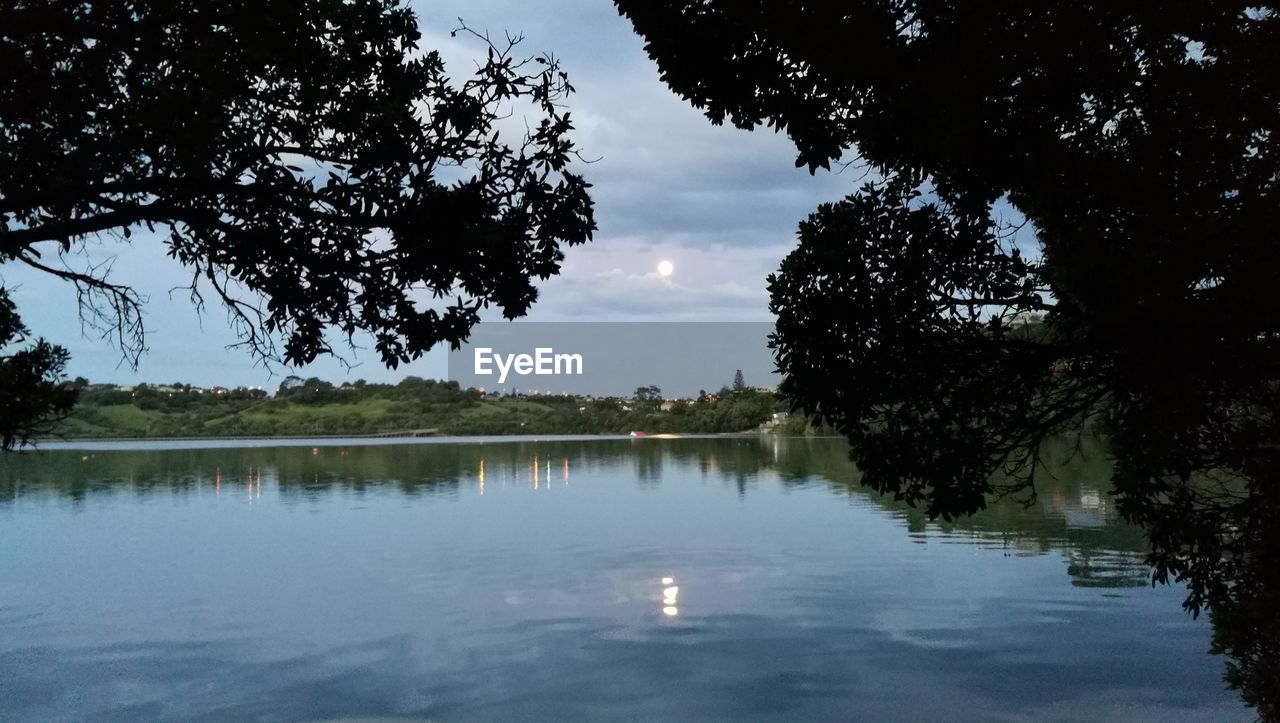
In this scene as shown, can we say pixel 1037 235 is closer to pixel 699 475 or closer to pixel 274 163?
pixel 274 163

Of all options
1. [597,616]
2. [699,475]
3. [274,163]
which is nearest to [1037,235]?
[274,163]

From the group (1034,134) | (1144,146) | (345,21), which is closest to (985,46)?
(1034,134)

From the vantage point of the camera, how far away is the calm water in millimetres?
16016

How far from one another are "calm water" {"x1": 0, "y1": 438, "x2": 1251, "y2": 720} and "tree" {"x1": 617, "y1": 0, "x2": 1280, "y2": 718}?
246 inches

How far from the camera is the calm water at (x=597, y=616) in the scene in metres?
16.0

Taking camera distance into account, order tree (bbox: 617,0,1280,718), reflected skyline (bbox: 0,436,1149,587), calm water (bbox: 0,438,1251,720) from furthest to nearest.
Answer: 1. reflected skyline (bbox: 0,436,1149,587)
2. calm water (bbox: 0,438,1251,720)
3. tree (bbox: 617,0,1280,718)

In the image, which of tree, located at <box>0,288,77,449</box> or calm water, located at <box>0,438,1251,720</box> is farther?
calm water, located at <box>0,438,1251,720</box>

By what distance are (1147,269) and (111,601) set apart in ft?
84.1

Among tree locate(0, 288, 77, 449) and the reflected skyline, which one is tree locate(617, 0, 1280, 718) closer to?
tree locate(0, 288, 77, 449)

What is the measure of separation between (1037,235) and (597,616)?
15.1 m

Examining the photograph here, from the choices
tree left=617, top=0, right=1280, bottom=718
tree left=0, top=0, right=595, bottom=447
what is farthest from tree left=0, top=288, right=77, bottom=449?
tree left=617, top=0, right=1280, bottom=718

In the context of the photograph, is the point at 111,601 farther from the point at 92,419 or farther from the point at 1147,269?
the point at 92,419

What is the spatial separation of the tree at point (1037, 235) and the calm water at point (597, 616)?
20.5ft

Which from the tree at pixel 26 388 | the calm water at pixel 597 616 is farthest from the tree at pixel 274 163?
the calm water at pixel 597 616
